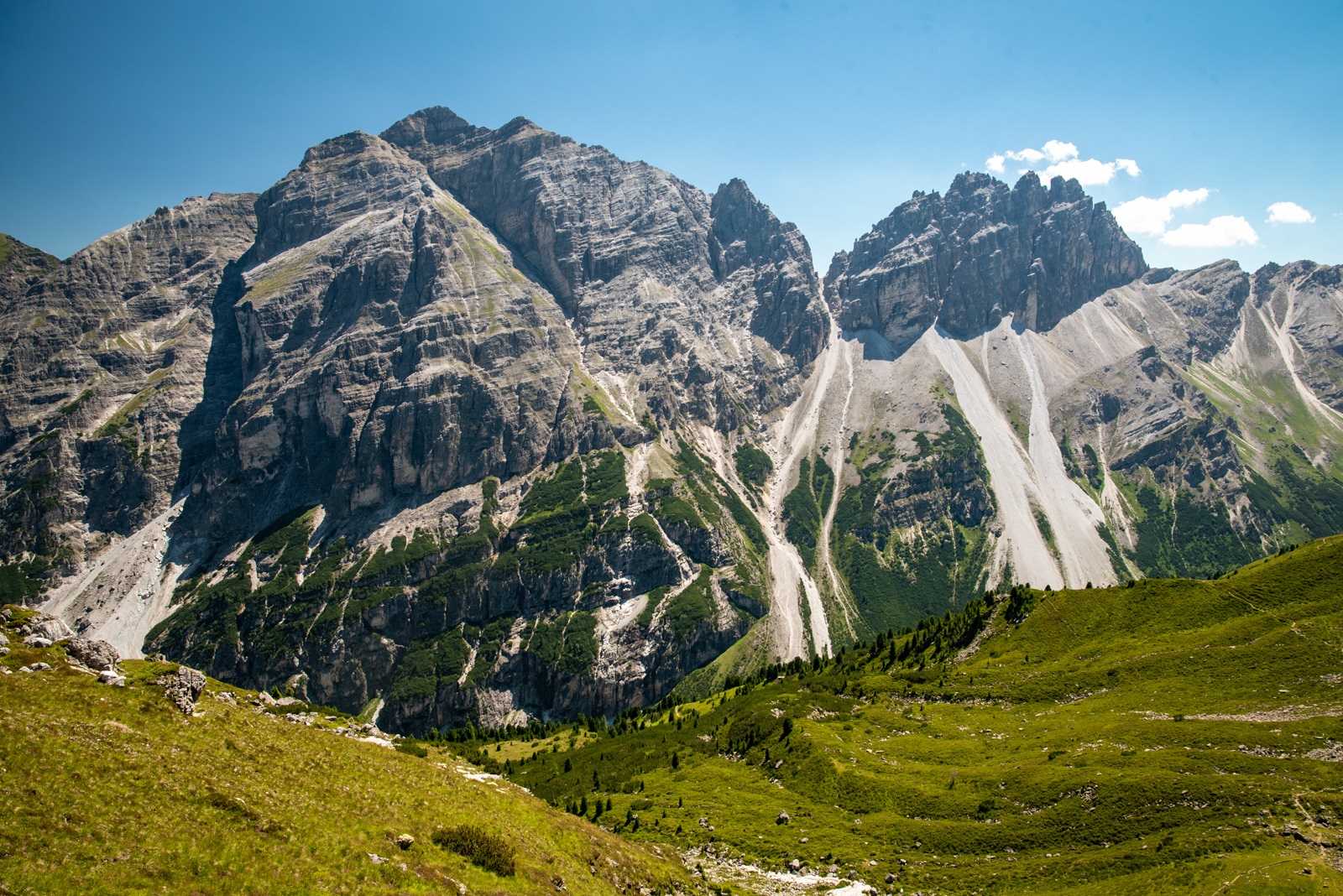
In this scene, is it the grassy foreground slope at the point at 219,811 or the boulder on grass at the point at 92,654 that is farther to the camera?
the boulder on grass at the point at 92,654

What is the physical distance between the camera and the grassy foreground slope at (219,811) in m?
30.4

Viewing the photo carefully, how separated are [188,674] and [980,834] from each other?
72638mm

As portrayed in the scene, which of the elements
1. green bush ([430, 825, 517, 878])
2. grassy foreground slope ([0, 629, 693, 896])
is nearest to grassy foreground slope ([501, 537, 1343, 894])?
grassy foreground slope ([0, 629, 693, 896])

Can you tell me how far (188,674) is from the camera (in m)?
52.9

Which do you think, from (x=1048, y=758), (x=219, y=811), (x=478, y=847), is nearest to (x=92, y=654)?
(x=219, y=811)

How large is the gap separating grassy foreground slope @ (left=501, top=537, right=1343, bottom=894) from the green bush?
3444 centimetres

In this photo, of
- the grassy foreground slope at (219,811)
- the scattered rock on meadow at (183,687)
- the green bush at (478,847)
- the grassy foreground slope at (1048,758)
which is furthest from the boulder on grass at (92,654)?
the grassy foreground slope at (1048,758)

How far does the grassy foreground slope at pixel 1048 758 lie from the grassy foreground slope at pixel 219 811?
104ft

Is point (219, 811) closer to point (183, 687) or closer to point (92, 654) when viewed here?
point (183, 687)

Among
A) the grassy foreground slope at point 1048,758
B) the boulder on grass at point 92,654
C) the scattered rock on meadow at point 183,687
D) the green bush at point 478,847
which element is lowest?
the grassy foreground slope at point 1048,758

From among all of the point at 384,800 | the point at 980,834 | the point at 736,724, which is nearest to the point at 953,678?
the point at 736,724

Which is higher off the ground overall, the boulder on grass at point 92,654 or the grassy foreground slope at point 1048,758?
the boulder on grass at point 92,654

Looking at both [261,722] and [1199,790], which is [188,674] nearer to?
[261,722]

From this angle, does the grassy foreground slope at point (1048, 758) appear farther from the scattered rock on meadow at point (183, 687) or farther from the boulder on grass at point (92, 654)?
the boulder on grass at point (92, 654)
